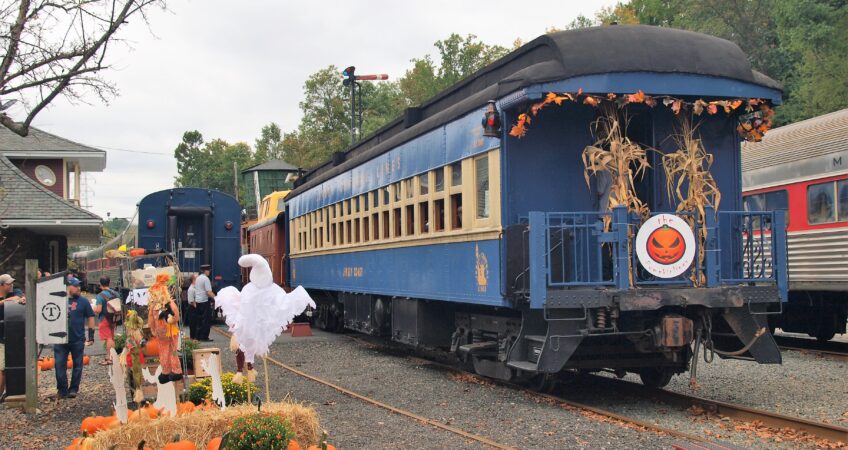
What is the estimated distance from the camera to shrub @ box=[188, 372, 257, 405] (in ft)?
26.5

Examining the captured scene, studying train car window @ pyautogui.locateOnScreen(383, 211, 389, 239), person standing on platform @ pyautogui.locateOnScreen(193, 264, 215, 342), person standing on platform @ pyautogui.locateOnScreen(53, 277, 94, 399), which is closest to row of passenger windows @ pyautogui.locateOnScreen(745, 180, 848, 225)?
train car window @ pyautogui.locateOnScreen(383, 211, 389, 239)

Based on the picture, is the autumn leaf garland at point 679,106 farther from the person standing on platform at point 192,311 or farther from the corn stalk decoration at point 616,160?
the person standing on platform at point 192,311

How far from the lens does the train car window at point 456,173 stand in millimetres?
10953

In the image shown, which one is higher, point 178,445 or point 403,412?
A: point 178,445

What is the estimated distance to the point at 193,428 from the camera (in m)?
6.75

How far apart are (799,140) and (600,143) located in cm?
683

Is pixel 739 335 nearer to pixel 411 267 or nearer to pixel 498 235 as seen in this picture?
pixel 498 235

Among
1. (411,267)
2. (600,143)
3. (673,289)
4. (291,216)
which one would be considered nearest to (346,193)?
(411,267)

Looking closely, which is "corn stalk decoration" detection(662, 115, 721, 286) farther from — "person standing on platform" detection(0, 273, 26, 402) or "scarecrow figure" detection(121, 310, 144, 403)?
"person standing on platform" detection(0, 273, 26, 402)

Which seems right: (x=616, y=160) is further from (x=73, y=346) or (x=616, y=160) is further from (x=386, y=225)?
(x=73, y=346)

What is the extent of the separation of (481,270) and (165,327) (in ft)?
13.0

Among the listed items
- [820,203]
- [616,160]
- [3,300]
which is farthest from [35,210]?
[820,203]

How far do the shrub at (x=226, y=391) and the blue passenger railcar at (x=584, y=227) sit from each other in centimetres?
290

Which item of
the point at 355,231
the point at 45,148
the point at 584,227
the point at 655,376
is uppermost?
the point at 45,148
